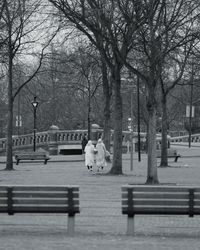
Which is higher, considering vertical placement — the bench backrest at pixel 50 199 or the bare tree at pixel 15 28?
the bare tree at pixel 15 28

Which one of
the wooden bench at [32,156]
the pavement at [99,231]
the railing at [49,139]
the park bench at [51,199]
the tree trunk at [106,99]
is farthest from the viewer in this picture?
the railing at [49,139]

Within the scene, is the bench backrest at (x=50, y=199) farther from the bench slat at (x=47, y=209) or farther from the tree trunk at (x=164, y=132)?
the tree trunk at (x=164, y=132)

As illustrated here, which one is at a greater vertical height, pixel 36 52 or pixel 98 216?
pixel 36 52

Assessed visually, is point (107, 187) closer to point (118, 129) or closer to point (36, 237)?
point (118, 129)

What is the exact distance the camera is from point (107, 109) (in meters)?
39.2

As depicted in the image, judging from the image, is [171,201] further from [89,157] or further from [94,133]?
[94,133]

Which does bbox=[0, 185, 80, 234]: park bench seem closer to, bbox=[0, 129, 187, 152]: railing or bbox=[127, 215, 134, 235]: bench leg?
bbox=[127, 215, 134, 235]: bench leg

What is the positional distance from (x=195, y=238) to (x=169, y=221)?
2.76 m

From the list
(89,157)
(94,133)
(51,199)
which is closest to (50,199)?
(51,199)

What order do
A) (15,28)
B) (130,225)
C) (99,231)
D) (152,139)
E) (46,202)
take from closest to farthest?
(130,225), (46,202), (99,231), (152,139), (15,28)

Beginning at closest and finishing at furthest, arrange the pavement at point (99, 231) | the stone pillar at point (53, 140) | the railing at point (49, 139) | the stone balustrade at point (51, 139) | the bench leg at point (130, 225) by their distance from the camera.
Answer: the pavement at point (99, 231) → the bench leg at point (130, 225) → the stone pillar at point (53, 140) → the stone balustrade at point (51, 139) → the railing at point (49, 139)

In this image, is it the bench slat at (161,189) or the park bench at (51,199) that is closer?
the bench slat at (161,189)

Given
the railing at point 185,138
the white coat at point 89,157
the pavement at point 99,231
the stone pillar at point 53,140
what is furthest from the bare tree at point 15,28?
the railing at point 185,138

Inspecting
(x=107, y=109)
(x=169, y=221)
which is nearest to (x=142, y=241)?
(x=169, y=221)
